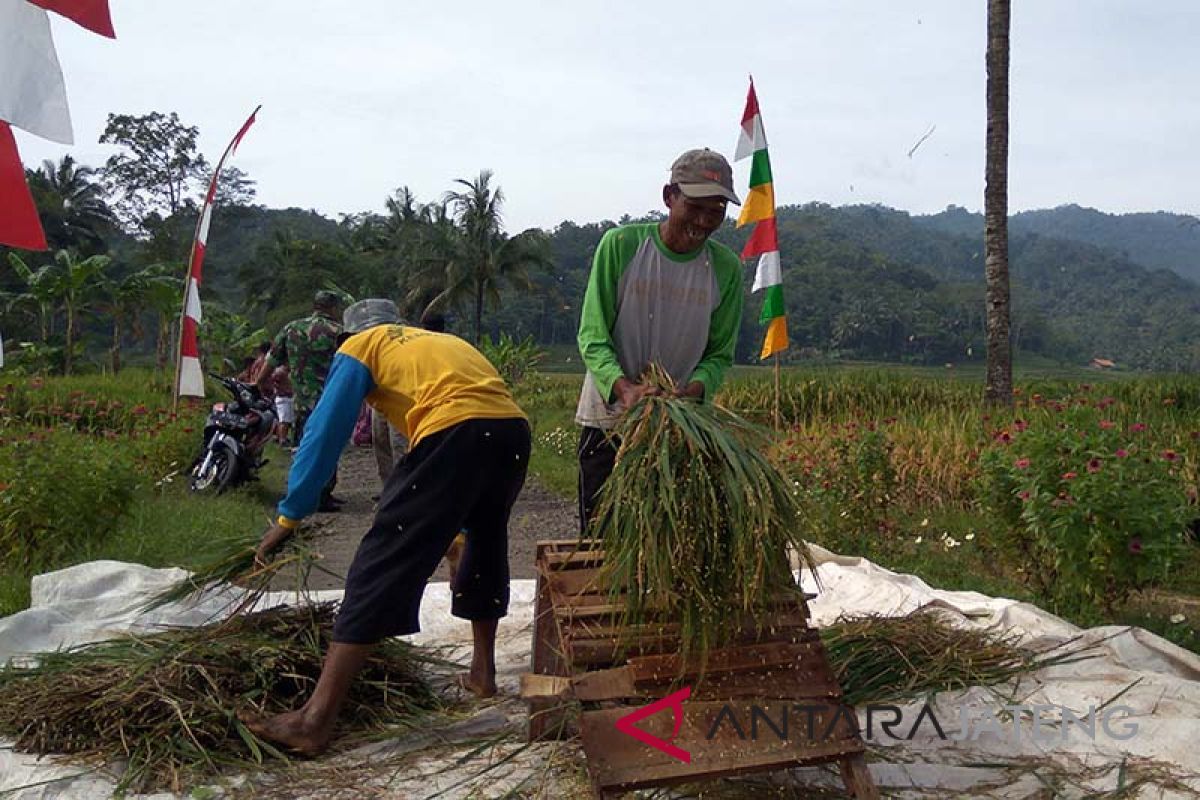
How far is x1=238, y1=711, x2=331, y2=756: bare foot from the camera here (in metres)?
2.84

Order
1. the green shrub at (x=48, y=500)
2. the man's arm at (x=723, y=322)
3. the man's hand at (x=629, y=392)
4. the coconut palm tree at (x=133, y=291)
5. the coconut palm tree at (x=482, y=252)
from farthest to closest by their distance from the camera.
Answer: the coconut palm tree at (x=482, y=252) → the coconut palm tree at (x=133, y=291) → the green shrub at (x=48, y=500) → the man's arm at (x=723, y=322) → the man's hand at (x=629, y=392)

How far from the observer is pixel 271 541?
3047 mm

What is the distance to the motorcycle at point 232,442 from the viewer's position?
774cm

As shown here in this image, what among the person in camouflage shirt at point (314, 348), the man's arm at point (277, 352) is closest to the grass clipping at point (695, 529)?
the person in camouflage shirt at point (314, 348)

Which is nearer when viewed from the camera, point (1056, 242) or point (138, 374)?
point (138, 374)

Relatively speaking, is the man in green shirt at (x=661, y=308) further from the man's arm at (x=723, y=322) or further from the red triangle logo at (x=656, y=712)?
the red triangle logo at (x=656, y=712)

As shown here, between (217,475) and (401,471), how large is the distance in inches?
211

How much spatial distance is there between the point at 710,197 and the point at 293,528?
1600 mm

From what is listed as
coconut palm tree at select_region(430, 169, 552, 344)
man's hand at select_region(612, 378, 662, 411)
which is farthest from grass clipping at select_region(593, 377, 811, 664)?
coconut palm tree at select_region(430, 169, 552, 344)

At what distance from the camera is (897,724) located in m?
3.05

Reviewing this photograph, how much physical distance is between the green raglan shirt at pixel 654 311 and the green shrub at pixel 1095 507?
175 cm

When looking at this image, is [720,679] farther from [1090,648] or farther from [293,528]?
[1090,648]

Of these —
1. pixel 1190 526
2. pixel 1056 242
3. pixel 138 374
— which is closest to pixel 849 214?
pixel 1056 242

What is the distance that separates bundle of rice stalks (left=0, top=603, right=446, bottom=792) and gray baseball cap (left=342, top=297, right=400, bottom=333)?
3.17ft
